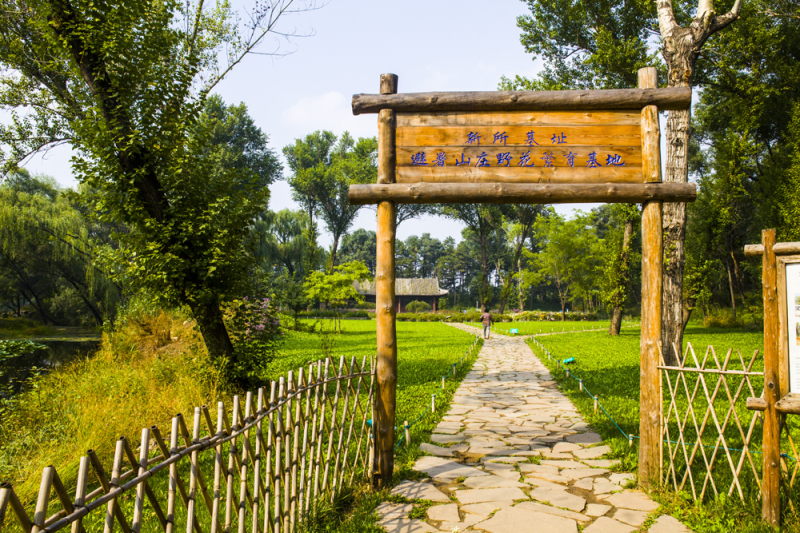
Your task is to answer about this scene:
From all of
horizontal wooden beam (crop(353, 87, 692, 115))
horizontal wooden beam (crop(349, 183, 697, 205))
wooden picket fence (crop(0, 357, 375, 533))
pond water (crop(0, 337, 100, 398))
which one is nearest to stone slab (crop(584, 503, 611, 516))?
wooden picket fence (crop(0, 357, 375, 533))

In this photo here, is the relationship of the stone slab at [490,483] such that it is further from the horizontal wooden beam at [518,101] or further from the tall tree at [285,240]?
the tall tree at [285,240]

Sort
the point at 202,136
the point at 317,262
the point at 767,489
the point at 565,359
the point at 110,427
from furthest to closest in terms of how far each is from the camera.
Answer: the point at 317,262 < the point at 565,359 < the point at 202,136 < the point at 110,427 < the point at 767,489

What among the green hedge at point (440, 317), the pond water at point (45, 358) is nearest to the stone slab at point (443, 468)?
the pond water at point (45, 358)

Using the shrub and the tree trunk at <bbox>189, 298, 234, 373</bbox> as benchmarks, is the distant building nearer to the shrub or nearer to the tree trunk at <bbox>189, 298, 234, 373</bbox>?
the shrub

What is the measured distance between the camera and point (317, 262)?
40000 mm

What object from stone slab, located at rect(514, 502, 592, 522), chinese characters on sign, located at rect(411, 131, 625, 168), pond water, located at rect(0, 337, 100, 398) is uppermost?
chinese characters on sign, located at rect(411, 131, 625, 168)

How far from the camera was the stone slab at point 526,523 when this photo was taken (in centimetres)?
353

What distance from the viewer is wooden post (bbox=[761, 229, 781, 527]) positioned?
3.31 meters

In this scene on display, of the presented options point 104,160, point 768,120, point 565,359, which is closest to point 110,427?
point 104,160

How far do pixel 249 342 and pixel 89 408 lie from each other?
2495 millimetres

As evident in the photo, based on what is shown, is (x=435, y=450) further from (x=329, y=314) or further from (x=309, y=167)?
(x=309, y=167)

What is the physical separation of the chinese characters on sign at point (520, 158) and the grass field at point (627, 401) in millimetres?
2865

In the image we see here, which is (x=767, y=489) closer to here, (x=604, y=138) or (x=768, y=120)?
(x=604, y=138)

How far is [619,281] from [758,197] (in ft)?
30.9
